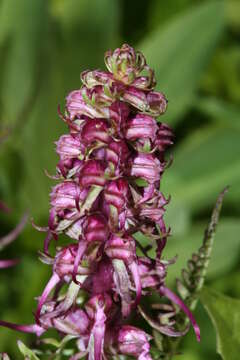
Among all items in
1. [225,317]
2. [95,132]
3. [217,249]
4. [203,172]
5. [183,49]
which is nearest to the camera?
[95,132]

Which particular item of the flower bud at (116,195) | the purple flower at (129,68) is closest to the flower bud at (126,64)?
the purple flower at (129,68)

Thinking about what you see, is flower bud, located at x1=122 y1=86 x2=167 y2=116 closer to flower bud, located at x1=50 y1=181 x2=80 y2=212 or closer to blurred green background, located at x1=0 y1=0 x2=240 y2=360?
flower bud, located at x1=50 y1=181 x2=80 y2=212

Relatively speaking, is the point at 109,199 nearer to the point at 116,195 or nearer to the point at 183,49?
the point at 116,195

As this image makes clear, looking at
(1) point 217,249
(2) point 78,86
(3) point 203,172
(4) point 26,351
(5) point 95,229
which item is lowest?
(4) point 26,351

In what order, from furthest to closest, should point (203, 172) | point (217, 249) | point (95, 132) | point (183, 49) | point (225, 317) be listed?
point (183, 49), point (203, 172), point (217, 249), point (225, 317), point (95, 132)

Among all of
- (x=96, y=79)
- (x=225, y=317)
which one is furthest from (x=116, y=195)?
(x=225, y=317)

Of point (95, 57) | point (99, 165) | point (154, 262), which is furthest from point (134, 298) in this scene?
point (95, 57)

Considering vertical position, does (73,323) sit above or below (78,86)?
below
